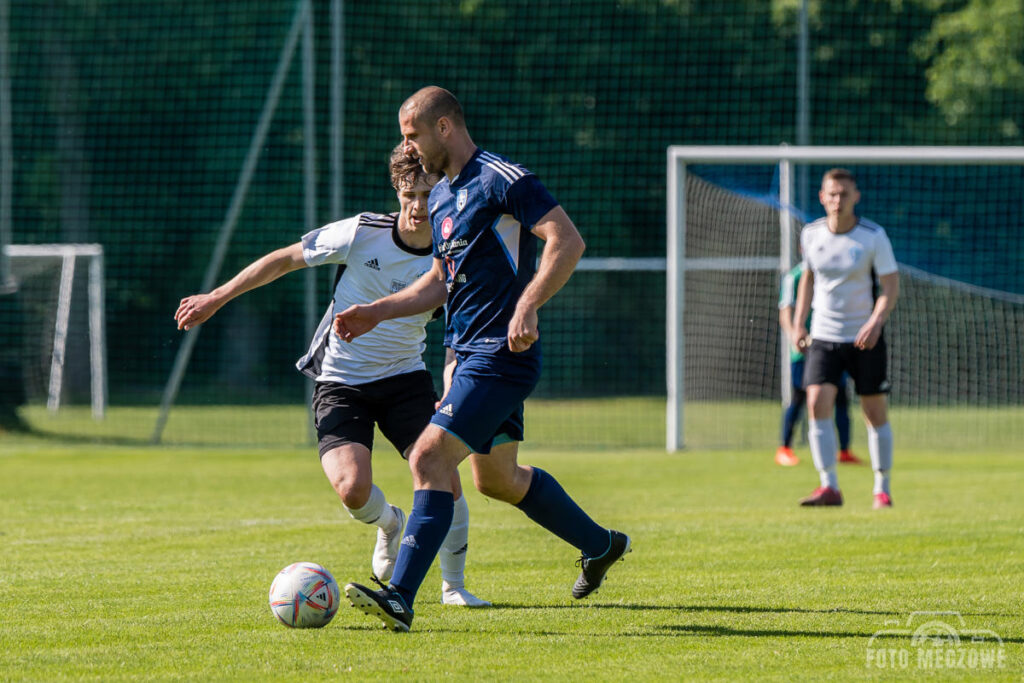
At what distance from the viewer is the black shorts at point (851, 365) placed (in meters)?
9.04

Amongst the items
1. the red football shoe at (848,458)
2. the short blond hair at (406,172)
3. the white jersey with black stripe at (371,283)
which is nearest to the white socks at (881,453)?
the red football shoe at (848,458)

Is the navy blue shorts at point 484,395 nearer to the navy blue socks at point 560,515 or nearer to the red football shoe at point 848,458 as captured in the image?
the navy blue socks at point 560,515

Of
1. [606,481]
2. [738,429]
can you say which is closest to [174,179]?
[738,429]

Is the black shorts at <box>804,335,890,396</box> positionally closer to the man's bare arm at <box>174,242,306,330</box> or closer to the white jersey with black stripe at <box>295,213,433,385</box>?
the white jersey with black stripe at <box>295,213,433,385</box>

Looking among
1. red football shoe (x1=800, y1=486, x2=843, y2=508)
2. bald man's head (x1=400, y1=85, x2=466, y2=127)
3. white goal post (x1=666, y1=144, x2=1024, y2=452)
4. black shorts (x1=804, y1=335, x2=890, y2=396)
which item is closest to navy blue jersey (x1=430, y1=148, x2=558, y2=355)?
bald man's head (x1=400, y1=85, x2=466, y2=127)

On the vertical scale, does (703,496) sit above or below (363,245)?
below

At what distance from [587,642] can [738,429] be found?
12357mm

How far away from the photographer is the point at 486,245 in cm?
515

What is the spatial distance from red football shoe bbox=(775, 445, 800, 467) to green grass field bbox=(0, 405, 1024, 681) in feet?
4.96

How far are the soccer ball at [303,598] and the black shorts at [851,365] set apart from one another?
497cm

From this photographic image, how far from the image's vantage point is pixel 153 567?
6715mm

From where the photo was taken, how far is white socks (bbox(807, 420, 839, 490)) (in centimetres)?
920

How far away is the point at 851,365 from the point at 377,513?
431cm

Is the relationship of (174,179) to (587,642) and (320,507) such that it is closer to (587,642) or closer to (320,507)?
(320,507)
